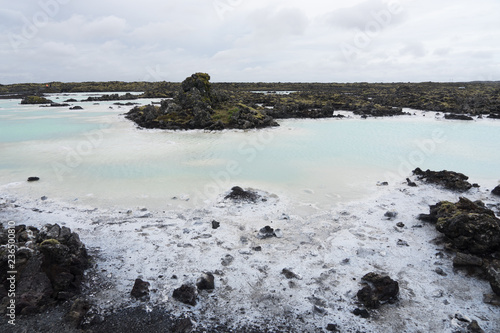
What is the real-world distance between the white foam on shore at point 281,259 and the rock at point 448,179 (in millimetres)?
667

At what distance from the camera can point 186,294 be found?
585cm

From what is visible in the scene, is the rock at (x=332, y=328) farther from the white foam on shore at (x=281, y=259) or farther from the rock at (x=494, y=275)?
the rock at (x=494, y=275)

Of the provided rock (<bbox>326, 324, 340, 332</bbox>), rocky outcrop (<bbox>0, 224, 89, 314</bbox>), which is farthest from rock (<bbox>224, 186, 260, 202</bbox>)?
rock (<bbox>326, 324, 340, 332</bbox>)

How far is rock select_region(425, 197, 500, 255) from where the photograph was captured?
6.94 metres

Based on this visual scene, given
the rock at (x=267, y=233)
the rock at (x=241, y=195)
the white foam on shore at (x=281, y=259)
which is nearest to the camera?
the white foam on shore at (x=281, y=259)

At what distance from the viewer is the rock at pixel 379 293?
5.71 metres

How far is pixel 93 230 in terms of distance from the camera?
8648 mm

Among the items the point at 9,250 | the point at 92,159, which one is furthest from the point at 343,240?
the point at 92,159

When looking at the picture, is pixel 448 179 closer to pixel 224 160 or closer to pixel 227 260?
pixel 227 260

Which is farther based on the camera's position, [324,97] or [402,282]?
[324,97]

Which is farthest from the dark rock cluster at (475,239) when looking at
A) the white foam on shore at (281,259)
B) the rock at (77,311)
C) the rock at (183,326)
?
the rock at (77,311)

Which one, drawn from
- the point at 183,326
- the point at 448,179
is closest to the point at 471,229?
the point at 448,179

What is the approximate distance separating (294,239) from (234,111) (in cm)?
2453

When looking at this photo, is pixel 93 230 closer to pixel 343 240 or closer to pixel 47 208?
pixel 47 208
